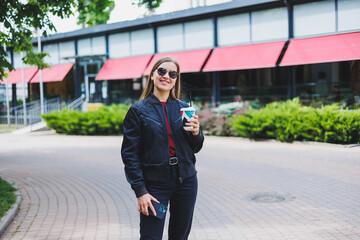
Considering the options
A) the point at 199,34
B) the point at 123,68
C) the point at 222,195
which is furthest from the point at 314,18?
the point at 222,195

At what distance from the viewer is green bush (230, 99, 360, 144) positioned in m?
11.7

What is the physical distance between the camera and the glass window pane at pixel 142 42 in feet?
73.8

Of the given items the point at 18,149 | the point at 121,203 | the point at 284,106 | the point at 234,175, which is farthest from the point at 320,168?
the point at 18,149

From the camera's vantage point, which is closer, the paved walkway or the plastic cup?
the plastic cup

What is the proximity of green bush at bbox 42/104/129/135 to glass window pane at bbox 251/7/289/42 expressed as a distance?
726cm

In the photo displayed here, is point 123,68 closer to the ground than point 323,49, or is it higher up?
higher up

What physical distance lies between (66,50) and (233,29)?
12.9 m

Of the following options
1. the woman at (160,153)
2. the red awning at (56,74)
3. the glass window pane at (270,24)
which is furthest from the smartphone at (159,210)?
the red awning at (56,74)

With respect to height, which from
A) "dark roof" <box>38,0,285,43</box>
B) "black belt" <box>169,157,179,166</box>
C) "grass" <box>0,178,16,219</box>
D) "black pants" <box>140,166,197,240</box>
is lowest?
"grass" <box>0,178,16,219</box>

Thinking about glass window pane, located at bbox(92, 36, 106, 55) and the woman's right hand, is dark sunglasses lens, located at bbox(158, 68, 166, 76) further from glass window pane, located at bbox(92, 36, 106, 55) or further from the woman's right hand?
glass window pane, located at bbox(92, 36, 106, 55)

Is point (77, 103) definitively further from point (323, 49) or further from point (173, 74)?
point (173, 74)

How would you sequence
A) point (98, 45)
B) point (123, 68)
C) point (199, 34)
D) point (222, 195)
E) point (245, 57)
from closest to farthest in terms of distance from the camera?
1. point (222, 195)
2. point (245, 57)
3. point (199, 34)
4. point (123, 68)
5. point (98, 45)

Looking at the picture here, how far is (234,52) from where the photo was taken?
738 inches

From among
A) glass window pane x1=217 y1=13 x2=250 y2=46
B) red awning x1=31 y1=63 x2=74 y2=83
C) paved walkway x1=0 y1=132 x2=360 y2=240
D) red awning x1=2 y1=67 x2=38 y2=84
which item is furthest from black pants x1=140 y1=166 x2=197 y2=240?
red awning x1=2 y1=67 x2=38 y2=84
